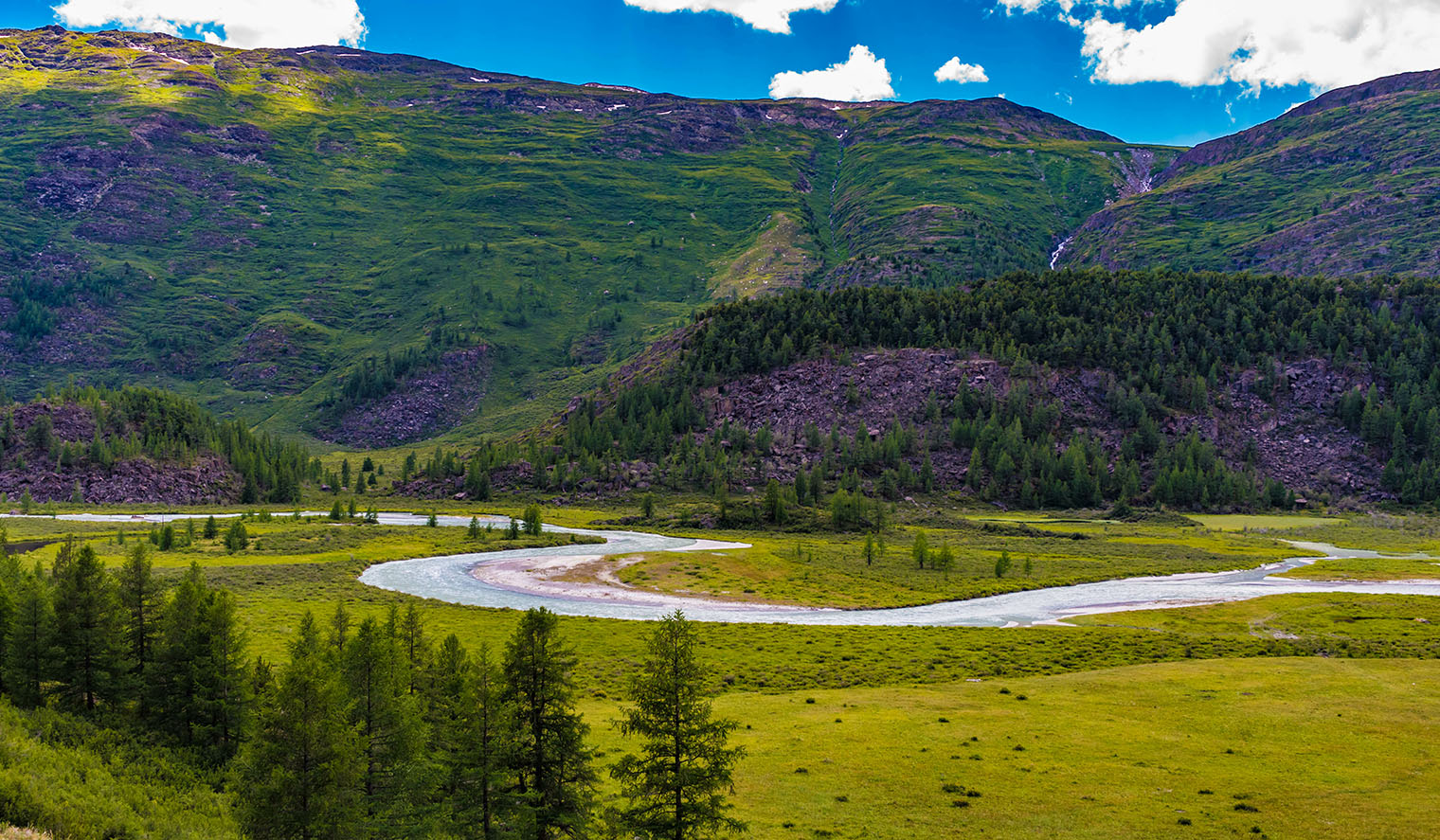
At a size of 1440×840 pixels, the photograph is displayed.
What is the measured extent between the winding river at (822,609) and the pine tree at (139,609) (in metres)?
41.0

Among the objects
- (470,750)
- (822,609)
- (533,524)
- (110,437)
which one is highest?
(110,437)

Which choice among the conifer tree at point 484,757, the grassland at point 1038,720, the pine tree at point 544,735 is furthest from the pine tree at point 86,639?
the pine tree at point 544,735

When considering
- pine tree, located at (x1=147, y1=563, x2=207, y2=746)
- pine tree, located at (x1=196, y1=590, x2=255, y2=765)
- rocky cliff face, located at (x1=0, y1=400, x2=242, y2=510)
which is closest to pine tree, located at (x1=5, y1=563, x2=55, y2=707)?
pine tree, located at (x1=147, y1=563, x2=207, y2=746)

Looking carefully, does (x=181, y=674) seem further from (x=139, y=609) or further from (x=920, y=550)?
(x=920, y=550)

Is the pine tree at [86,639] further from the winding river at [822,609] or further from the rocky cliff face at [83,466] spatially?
the rocky cliff face at [83,466]

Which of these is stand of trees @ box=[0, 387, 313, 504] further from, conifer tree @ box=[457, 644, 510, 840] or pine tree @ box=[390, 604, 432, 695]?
conifer tree @ box=[457, 644, 510, 840]

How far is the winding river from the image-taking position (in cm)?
8419

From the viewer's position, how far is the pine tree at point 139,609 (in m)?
41.2

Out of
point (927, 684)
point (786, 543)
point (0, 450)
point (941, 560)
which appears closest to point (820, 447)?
point (786, 543)

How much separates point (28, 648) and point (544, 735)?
30.4 meters

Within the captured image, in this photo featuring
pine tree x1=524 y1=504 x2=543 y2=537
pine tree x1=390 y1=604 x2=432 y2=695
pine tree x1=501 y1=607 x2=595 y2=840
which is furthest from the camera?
pine tree x1=524 y1=504 x2=543 y2=537

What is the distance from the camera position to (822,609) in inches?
3521

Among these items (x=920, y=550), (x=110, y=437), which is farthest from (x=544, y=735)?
(x=110, y=437)

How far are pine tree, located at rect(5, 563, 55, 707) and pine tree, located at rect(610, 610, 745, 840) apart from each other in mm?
32540
